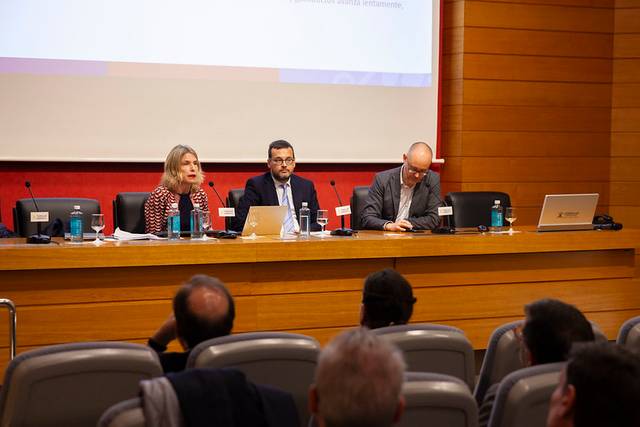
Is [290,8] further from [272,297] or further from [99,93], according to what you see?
[272,297]

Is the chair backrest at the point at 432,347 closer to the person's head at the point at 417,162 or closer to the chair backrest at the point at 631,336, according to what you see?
the chair backrest at the point at 631,336

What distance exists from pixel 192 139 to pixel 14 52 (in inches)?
53.4

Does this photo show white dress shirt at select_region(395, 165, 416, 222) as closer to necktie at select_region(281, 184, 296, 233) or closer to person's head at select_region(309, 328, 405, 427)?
necktie at select_region(281, 184, 296, 233)

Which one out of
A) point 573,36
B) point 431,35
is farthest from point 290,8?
point 573,36

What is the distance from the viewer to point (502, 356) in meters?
2.48

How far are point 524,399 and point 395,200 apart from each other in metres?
3.64

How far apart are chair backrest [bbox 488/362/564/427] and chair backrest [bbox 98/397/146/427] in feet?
2.55

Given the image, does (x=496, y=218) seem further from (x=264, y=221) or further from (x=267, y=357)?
(x=267, y=357)

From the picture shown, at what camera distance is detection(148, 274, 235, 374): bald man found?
84.7 inches

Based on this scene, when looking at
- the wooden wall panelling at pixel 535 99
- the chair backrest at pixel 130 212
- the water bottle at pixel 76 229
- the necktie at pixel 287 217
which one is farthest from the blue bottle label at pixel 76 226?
the wooden wall panelling at pixel 535 99

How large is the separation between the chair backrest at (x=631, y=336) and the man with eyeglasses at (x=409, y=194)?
2.69 meters

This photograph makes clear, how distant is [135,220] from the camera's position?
5023mm

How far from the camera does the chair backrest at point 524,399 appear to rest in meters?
1.86

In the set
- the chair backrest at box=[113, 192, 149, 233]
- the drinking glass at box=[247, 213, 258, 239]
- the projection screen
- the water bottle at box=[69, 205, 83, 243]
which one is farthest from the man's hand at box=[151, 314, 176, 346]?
the projection screen
